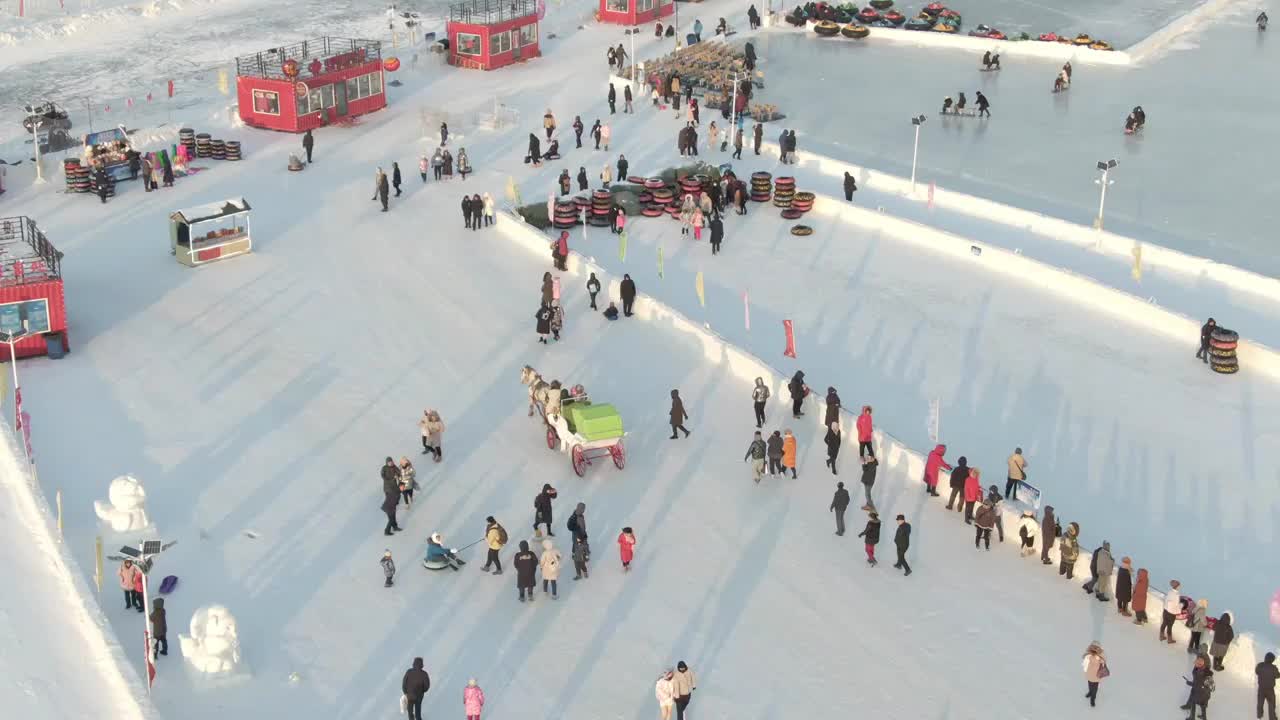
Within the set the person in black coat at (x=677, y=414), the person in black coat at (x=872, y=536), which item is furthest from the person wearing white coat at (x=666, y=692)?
the person in black coat at (x=677, y=414)

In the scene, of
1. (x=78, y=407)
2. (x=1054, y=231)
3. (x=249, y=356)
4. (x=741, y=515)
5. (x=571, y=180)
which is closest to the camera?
(x=741, y=515)

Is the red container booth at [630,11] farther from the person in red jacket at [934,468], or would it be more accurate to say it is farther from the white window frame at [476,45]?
the person in red jacket at [934,468]

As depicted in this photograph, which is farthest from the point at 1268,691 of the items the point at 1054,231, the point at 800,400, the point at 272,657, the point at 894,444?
the point at 1054,231

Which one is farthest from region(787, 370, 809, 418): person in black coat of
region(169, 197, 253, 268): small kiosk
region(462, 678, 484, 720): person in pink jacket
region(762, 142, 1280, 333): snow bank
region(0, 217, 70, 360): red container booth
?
region(169, 197, 253, 268): small kiosk

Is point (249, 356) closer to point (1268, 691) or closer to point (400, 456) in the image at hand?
point (400, 456)

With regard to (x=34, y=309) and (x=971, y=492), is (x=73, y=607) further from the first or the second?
(x=971, y=492)

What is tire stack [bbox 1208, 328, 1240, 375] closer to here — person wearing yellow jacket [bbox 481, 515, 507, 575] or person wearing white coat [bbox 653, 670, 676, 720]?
person wearing yellow jacket [bbox 481, 515, 507, 575]
